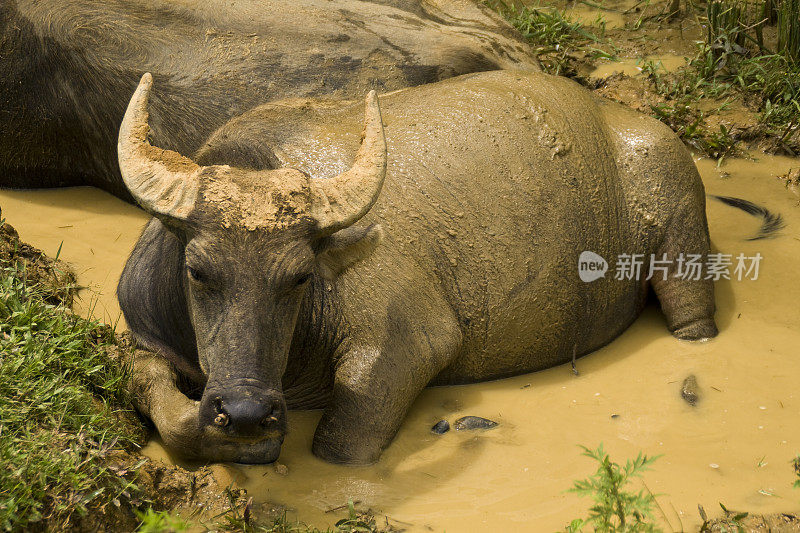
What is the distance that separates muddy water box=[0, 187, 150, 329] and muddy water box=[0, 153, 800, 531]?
0.04 feet

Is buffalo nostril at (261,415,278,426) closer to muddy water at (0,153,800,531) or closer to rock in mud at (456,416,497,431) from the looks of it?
muddy water at (0,153,800,531)

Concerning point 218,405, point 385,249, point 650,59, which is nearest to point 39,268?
point 385,249

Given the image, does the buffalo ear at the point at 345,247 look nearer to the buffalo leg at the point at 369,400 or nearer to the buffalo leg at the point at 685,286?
the buffalo leg at the point at 369,400

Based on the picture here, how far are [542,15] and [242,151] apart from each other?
425 cm

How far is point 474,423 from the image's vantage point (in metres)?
4.48

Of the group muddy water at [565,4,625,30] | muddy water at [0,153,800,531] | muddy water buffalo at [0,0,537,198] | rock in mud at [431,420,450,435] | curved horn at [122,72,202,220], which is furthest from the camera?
muddy water at [565,4,625,30]

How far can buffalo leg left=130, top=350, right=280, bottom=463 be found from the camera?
404 cm

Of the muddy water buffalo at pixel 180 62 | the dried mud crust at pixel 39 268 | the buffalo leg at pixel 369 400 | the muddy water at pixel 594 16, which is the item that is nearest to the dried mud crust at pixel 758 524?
the buffalo leg at pixel 369 400

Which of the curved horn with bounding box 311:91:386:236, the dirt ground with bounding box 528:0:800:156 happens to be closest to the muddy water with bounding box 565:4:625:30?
the dirt ground with bounding box 528:0:800:156

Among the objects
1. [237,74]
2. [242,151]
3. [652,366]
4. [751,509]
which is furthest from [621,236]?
[237,74]

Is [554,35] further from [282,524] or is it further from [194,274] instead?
[282,524]

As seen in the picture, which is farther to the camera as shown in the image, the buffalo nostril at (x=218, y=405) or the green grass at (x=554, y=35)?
the green grass at (x=554, y=35)

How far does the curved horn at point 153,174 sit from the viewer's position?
3.65 m

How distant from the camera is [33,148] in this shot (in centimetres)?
620
